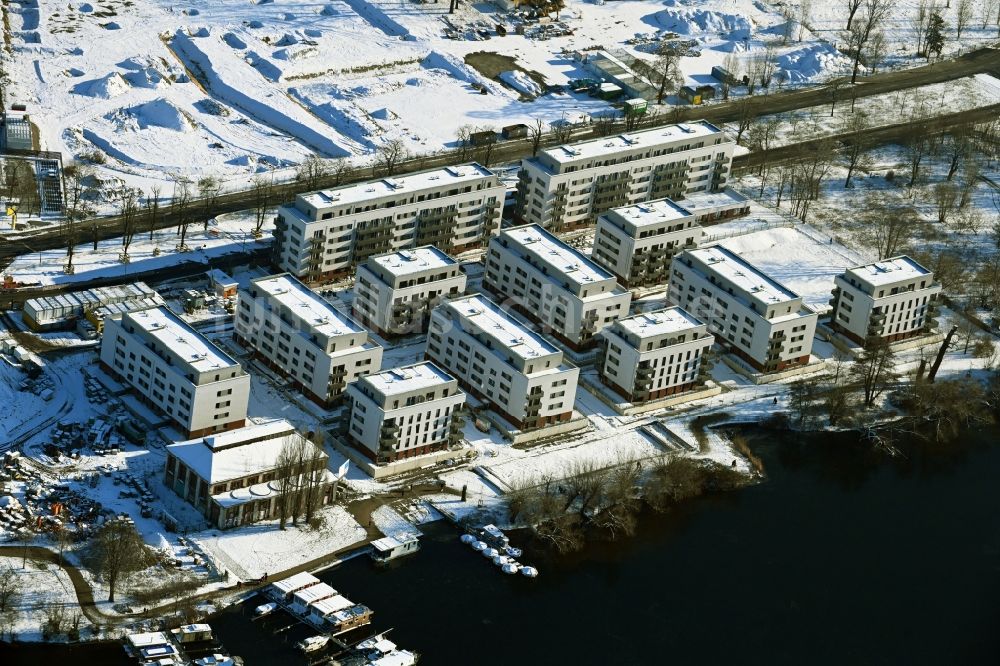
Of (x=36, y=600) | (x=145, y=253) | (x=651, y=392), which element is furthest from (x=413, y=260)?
(x=36, y=600)

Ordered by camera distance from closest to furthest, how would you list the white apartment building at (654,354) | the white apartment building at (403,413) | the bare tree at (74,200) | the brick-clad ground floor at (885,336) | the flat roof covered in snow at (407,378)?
the white apartment building at (403,413)
the flat roof covered in snow at (407,378)
the white apartment building at (654,354)
the brick-clad ground floor at (885,336)
the bare tree at (74,200)

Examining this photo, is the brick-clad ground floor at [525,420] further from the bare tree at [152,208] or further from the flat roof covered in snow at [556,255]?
the bare tree at [152,208]

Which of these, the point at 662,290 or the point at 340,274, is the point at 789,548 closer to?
Result: the point at 662,290

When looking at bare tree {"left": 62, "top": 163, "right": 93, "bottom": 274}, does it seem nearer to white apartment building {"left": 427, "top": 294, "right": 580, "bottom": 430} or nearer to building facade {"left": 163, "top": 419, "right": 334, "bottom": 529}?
white apartment building {"left": 427, "top": 294, "right": 580, "bottom": 430}

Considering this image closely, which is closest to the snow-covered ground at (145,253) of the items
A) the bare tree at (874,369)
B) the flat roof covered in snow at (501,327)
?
the flat roof covered in snow at (501,327)

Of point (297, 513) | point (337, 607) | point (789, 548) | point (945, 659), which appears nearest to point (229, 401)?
point (297, 513)

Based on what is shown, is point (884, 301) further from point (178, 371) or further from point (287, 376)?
point (178, 371)
